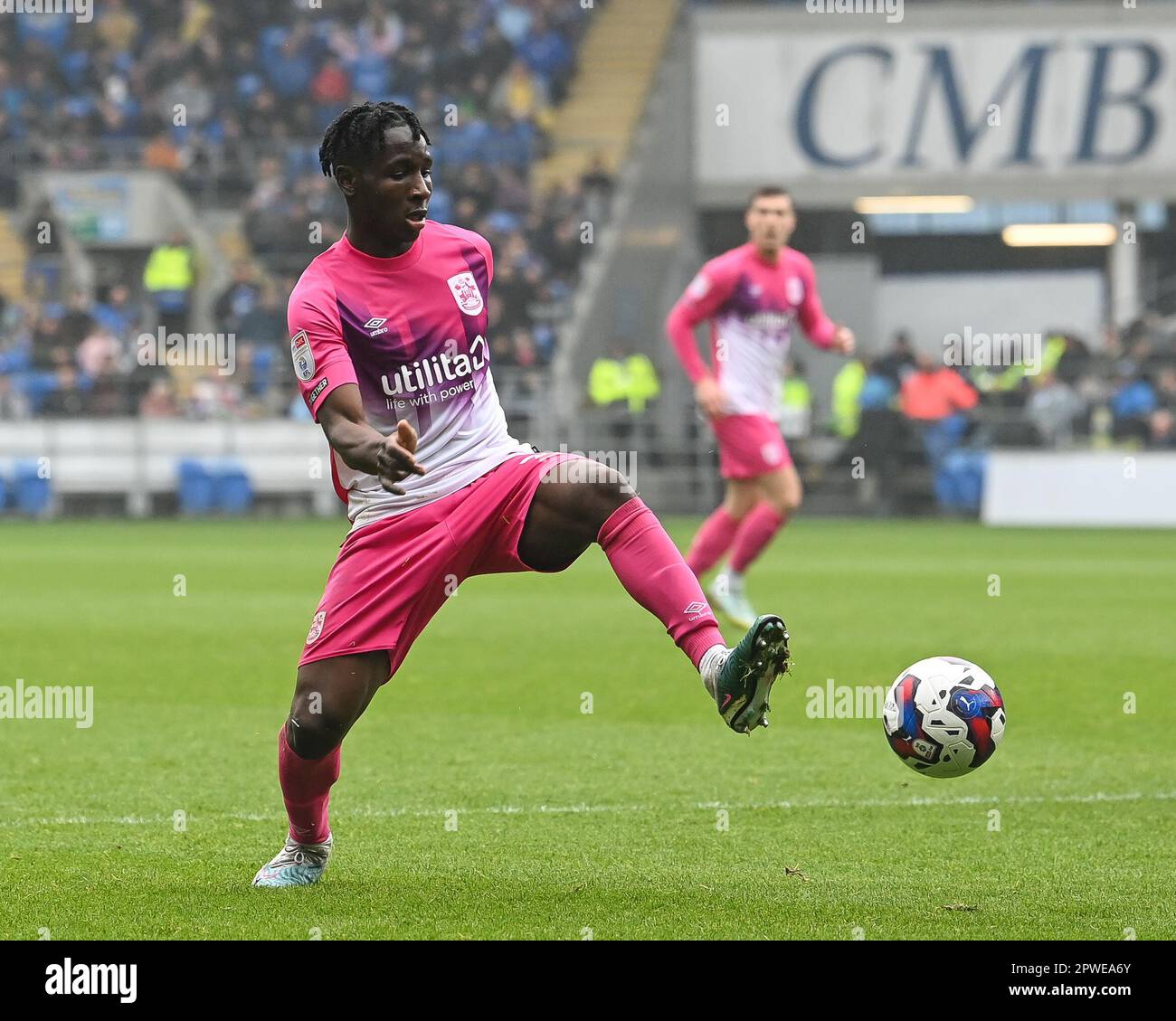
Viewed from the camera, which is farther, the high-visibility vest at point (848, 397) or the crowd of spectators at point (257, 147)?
the crowd of spectators at point (257, 147)

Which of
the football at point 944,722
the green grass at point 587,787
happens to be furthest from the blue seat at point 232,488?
the football at point 944,722

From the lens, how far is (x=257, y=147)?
29.6 m

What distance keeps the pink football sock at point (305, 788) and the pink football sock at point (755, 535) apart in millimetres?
6728

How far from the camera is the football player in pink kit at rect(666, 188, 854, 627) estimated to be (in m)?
11.9

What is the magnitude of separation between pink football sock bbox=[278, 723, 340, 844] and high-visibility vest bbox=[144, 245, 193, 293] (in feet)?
74.6

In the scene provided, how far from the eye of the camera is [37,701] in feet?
30.1

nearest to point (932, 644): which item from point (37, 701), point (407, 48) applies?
point (37, 701)

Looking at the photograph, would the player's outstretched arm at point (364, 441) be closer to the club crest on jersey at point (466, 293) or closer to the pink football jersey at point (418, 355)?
the pink football jersey at point (418, 355)

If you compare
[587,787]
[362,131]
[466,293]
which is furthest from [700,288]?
[362,131]

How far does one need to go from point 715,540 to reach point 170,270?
16876 mm

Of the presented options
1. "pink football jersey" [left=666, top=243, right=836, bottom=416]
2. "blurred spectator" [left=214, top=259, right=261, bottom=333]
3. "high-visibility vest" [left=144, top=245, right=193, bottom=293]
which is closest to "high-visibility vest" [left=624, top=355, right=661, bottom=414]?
"blurred spectator" [left=214, top=259, right=261, bottom=333]

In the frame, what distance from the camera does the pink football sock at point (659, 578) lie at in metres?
5.25

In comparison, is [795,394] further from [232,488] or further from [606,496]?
[606,496]
